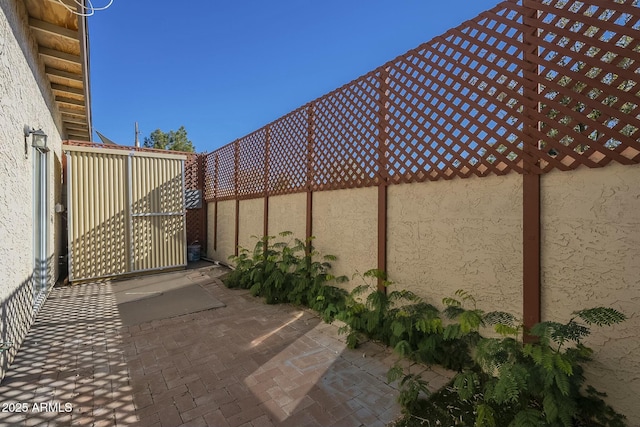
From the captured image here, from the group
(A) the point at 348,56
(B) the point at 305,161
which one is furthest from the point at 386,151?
(A) the point at 348,56

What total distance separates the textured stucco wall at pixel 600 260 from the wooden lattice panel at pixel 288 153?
12.0 feet

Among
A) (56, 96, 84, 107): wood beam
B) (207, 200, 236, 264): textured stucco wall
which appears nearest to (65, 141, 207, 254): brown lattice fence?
(207, 200, 236, 264): textured stucco wall

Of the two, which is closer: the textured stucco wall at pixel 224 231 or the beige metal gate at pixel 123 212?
the beige metal gate at pixel 123 212

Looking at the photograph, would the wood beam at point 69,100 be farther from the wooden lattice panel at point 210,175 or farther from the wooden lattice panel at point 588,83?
the wooden lattice panel at point 588,83

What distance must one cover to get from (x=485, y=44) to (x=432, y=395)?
3271mm

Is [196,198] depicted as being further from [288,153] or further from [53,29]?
[53,29]

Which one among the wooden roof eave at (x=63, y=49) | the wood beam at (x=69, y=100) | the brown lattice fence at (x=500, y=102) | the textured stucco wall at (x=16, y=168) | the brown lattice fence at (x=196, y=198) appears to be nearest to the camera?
the brown lattice fence at (x=500, y=102)

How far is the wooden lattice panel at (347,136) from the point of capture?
12.9 feet

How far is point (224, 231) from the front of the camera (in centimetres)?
834

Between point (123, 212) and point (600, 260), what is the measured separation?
337 inches

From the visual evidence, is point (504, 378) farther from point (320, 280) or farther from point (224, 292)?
point (224, 292)

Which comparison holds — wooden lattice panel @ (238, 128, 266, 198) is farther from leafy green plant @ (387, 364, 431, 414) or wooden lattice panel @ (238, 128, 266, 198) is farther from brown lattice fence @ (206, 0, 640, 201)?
leafy green plant @ (387, 364, 431, 414)

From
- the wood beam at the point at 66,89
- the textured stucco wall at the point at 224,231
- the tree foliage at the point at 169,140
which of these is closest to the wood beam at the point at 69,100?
the wood beam at the point at 66,89

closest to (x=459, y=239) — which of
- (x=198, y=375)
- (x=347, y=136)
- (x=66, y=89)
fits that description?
(x=347, y=136)
